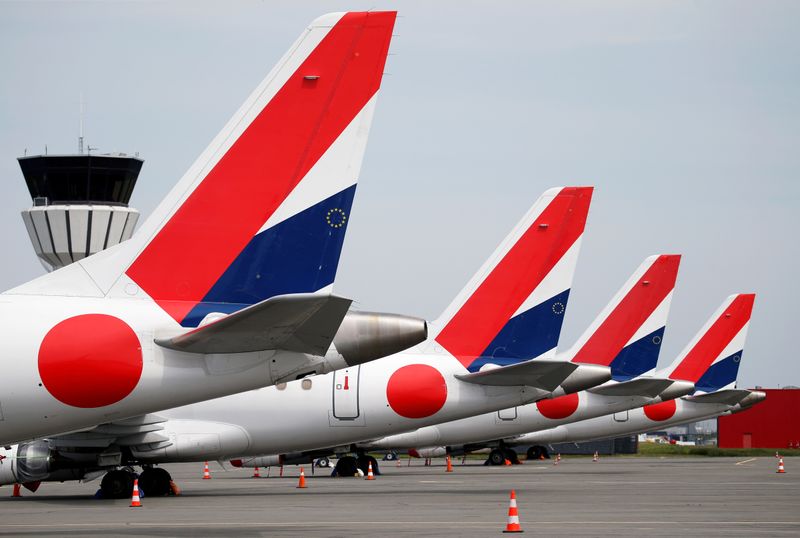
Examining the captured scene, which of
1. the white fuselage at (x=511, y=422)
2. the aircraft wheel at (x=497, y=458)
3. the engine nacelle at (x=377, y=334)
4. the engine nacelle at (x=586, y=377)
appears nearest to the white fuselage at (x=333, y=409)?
the engine nacelle at (x=586, y=377)

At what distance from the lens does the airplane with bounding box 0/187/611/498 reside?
25969 millimetres

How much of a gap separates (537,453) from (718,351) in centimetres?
1219

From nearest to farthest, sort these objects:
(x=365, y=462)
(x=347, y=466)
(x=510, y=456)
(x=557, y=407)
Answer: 1. (x=557, y=407)
2. (x=347, y=466)
3. (x=365, y=462)
4. (x=510, y=456)

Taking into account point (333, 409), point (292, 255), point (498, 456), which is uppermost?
point (292, 255)

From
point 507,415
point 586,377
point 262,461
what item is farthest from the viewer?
point 262,461

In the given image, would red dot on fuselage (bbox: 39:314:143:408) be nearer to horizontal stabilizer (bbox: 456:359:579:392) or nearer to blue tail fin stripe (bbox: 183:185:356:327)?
blue tail fin stripe (bbox: 183:185:356:327)

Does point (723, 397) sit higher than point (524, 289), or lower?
lower

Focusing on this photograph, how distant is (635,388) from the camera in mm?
40531

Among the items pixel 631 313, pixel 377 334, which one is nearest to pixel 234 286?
pixel 377 334

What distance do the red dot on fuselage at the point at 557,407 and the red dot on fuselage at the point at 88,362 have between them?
25.0 m

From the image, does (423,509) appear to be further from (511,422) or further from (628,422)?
(628,422)

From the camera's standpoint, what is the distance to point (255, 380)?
45.6 feet

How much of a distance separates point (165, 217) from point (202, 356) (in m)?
1.90

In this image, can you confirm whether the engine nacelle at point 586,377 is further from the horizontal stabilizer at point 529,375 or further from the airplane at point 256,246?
the airplane at point 256,246
